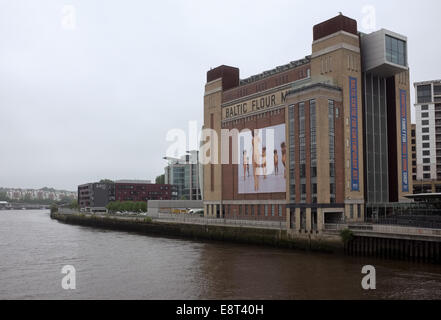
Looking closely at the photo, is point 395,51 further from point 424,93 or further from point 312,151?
point 424,93

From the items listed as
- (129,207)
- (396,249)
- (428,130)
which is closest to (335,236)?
(396,249)

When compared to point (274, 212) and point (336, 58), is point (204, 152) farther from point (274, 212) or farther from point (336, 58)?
point (336, 58)

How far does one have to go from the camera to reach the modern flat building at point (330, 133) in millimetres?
61500

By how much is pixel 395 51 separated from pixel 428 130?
7754 cm

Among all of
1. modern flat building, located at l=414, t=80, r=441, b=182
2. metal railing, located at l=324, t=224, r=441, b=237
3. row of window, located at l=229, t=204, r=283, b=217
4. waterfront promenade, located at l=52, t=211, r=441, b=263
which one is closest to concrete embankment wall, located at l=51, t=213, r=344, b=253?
waterfront promenade, located at l=52, t=211, r=441, b=263

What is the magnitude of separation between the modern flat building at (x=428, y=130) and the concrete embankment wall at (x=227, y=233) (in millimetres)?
81998

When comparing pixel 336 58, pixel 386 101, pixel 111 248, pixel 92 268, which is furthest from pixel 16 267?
pixel 386 101

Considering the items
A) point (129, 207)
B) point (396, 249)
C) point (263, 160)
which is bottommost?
point (129, 207)

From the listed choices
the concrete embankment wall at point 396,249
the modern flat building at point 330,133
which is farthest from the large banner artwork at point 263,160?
the concrete embankment wall at point 396,249

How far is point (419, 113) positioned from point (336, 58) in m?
83.1

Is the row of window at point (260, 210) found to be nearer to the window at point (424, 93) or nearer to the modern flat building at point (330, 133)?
the modern flat building at point (330, 133)

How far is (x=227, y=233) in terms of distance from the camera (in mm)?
71938

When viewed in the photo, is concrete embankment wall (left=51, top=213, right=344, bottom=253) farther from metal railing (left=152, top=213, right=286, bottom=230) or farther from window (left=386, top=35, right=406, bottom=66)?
window (left=386, top=35, right=406, bottom=66)

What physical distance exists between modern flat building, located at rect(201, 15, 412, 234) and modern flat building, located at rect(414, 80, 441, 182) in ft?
225
